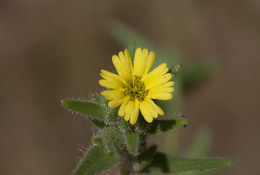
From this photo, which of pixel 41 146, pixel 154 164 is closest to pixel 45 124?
pixel 41 146

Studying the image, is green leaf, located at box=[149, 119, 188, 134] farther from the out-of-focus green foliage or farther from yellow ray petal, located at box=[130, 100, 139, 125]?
yellow ray petal, located at box=[130, 100, 139, 125]

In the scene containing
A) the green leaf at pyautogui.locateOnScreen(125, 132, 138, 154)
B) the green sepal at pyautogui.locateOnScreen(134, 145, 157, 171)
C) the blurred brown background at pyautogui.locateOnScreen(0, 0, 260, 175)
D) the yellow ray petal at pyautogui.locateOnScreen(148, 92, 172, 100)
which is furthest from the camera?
the blurred brown background at pyautogui.locateOnScreen(0, 0, 260, 175)

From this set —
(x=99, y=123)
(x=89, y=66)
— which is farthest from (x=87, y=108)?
(x=89, y=66)

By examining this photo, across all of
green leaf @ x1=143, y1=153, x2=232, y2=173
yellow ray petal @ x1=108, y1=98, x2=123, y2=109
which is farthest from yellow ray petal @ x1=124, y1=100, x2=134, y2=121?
green leaf @ x1=143, y1=153, x2=232, y2=173

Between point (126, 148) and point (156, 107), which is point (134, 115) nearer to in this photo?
point (156, 107)

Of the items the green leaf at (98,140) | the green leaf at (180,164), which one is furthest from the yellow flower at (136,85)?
the green leaf at (180,164)

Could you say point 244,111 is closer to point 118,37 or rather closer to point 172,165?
point 118,37
